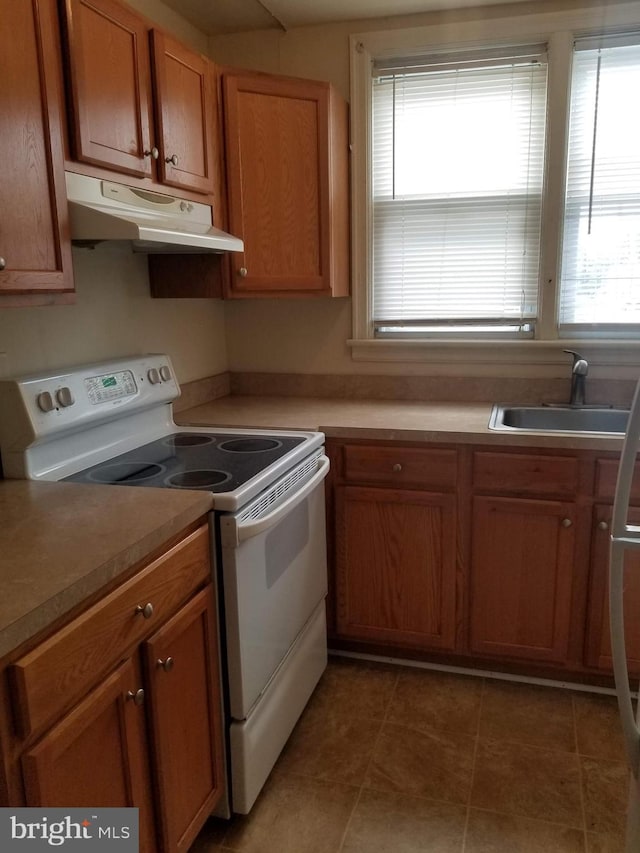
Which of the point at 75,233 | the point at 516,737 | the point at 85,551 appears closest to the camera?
the point at 85,551

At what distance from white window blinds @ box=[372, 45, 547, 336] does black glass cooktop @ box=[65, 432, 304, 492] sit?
1036 mm

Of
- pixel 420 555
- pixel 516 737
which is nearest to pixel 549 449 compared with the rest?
pixel 420 555

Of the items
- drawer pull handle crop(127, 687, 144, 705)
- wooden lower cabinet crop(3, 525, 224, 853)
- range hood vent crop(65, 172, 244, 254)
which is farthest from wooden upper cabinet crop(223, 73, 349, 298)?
drawer pull handle crop(127, 687, 144, 705)

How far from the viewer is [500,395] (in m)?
2.70

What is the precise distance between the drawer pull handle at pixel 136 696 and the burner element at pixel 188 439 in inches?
36.8

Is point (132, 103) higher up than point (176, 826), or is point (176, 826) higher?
point (132, 103)

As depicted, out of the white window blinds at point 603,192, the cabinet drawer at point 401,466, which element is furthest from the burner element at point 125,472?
the white window blinds at point 603,192

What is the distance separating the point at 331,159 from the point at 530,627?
1.84m

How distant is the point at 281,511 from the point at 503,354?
1.37m

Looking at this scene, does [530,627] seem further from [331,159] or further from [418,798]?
[331,159]

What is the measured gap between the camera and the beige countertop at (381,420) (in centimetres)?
213

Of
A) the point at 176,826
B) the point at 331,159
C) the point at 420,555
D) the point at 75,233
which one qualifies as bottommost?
the point at 176,826

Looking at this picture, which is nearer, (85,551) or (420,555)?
(85,551)

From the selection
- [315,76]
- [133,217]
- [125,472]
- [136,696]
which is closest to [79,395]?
[125,472]
